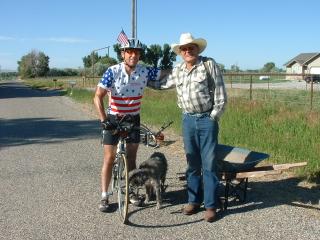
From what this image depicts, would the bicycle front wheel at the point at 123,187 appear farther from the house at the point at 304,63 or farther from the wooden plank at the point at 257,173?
the house at the point at 304,63

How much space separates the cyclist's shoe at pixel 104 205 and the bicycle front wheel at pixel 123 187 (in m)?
0.28

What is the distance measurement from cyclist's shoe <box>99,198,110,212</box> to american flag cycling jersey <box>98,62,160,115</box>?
41.5 inches

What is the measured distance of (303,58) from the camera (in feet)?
298

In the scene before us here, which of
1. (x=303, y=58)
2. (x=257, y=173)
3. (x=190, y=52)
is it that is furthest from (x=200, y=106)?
(x=303, y=58)

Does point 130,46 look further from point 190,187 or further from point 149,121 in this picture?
point 149,121

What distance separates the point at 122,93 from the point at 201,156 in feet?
3.83

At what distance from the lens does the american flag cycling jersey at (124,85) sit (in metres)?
5.83

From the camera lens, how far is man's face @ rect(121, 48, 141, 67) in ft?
19.0

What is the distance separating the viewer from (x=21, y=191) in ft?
23.4

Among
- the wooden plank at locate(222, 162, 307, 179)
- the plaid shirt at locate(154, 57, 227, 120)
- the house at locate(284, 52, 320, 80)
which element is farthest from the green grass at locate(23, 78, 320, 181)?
the house at locate(284, 52, 320, 80)

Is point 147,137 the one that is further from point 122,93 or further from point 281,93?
point 281,93

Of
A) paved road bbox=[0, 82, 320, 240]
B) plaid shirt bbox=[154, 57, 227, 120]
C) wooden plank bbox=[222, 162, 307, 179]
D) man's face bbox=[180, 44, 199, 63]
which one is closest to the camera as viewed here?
paved road bbox=[0, 82, 320, 240]

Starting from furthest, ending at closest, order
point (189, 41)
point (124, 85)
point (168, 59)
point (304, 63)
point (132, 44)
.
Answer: point (304, 63) < point (168, 59) < point (124, 85) < point (132, 44) < point (189, 41)

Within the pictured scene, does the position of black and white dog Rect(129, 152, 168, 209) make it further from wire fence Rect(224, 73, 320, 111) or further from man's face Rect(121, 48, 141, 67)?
wire fence Rect(224, 73, 320, 111)
